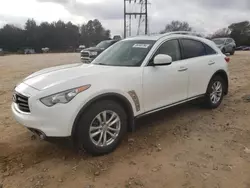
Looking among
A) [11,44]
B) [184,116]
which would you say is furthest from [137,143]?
[11,44]

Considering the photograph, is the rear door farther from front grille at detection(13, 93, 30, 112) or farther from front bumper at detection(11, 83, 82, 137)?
front grille at detection(13, 93, 30, 112)

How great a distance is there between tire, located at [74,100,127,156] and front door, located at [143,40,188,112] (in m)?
0.56

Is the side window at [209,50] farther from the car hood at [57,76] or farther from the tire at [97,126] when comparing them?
the tire at [97,126]

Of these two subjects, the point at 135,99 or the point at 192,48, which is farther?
the point at 192,48

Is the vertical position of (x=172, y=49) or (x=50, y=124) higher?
(x=172, y=49)

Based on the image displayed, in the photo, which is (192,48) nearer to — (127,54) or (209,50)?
(209,50)

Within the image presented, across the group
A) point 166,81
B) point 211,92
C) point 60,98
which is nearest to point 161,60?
point 166,81

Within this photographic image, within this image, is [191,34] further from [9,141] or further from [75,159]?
[9,141]

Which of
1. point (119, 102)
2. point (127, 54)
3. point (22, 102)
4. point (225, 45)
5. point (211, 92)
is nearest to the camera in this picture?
point (22, 102)

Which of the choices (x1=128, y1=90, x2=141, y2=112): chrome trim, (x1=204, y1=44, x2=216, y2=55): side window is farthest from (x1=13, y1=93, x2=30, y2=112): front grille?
(x1=204, y1=44, x2=216, y2=55): side window

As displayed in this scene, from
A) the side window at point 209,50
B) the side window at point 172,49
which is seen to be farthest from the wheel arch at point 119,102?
the side window at point 209,50

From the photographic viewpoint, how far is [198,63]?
4.93 metres

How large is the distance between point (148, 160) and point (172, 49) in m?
2.10

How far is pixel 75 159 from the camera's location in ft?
11.3
